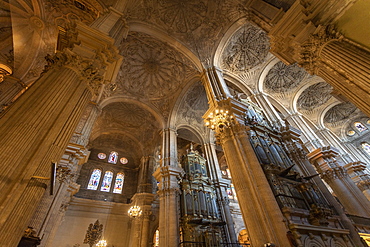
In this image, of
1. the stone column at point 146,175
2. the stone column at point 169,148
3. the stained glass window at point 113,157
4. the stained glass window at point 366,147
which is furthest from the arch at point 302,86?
the stained glass window at point 113,157

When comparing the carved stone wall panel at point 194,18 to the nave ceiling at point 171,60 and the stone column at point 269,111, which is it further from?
the stone column at point 269,111

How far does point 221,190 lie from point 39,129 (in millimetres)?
11105

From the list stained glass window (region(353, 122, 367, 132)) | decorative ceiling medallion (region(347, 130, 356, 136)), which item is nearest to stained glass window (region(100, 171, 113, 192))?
decorative ceiling medallion (region(347, 130, 356, 136))

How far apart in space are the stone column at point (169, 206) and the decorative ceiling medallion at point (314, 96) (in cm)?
1278

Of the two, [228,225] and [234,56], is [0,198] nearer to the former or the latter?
[228,225]

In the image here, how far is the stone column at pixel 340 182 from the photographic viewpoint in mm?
9094

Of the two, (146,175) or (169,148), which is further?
(146,175)

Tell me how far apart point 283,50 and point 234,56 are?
7.21 meters

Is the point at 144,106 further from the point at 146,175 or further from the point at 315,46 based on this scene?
the point at 315,46

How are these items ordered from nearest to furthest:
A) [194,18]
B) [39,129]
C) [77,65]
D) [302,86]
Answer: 1. [39,129]
2. [77,65]
3. [194,18]
4. [302,86]

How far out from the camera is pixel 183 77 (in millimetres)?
14133

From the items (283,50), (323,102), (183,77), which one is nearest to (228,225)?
(283,50)

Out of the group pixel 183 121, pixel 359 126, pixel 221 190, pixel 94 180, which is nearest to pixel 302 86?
pixel 359 126

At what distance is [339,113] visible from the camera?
654 inches
